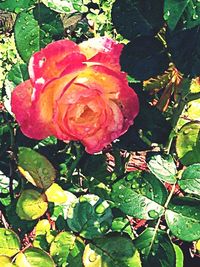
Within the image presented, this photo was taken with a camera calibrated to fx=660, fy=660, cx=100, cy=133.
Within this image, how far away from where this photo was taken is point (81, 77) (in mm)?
Result: 883

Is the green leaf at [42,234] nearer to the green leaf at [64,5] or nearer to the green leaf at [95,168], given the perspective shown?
the green leaf at [95,168]

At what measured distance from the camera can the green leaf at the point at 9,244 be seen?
0.99 m

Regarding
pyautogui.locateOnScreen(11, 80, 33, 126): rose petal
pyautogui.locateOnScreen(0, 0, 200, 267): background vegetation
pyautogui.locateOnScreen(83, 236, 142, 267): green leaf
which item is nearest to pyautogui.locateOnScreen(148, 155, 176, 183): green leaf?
pyautogui.locateOnScreen(0, 0, 200, 267): background vegetation

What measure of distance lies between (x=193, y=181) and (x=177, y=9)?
0.30 metres

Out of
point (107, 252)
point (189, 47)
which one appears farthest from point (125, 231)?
point (189, 47)

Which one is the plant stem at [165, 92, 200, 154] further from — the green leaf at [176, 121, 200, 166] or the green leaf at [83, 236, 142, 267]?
the green leaf at [83, 236, 142, 267]

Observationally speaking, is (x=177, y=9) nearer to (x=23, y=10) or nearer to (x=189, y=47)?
(x=189, y=47)

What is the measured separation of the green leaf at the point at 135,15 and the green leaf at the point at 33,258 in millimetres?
338

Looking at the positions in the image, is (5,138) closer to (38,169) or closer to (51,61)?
(38,169)

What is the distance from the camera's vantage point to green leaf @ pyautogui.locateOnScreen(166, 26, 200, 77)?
0.82m

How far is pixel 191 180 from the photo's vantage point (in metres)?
0.96

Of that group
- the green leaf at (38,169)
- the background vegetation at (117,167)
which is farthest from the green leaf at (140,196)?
the green leaf at (38,169)

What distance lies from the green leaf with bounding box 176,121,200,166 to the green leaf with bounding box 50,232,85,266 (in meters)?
0.21

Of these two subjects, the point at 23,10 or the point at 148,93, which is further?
the point at 148,93
